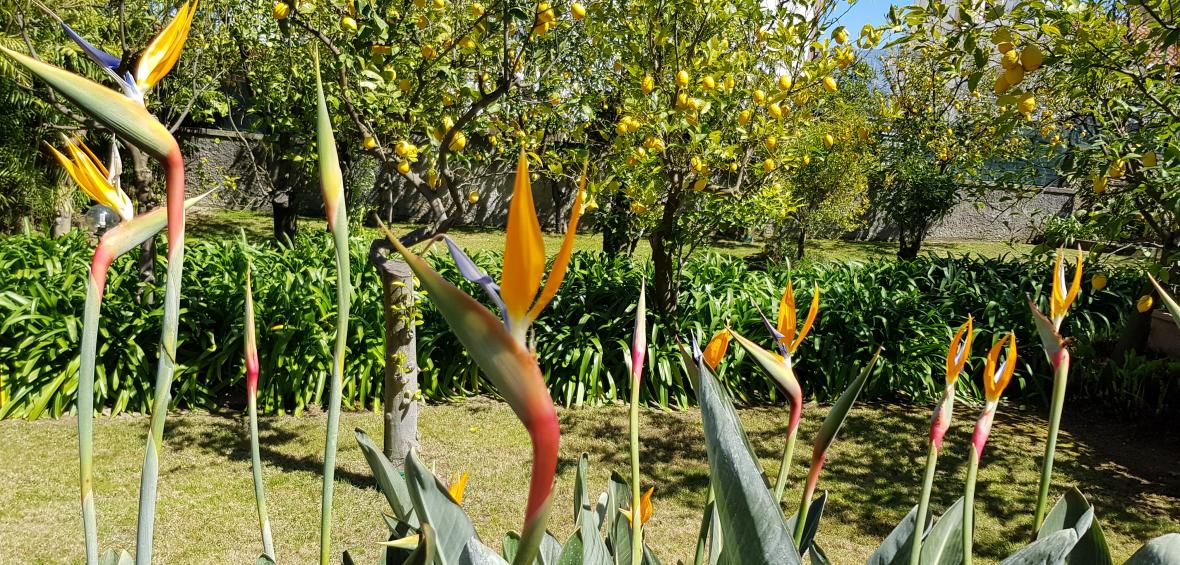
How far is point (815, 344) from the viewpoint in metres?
6.18

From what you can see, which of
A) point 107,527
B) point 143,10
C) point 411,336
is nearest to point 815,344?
point 411,336

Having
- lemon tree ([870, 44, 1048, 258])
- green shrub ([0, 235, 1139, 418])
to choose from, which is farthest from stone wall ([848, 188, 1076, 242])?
green shrub ([0, 235, 1139, 418])

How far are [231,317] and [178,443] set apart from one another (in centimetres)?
103

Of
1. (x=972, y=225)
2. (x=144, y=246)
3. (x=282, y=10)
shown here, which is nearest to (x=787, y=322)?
(x=282, y=10)

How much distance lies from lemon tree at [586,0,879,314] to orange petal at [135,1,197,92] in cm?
300

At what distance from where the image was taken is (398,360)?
4203mm

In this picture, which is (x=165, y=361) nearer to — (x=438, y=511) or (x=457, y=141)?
(x=438, y=511)

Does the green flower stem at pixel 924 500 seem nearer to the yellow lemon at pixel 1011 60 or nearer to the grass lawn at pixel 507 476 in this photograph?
the yellow lemon at pixel 1011 60

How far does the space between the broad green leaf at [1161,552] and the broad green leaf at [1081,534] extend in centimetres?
7

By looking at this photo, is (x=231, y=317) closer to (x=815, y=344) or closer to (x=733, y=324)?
(x=733, y=324)

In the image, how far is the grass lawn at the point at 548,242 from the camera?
42.0 feet

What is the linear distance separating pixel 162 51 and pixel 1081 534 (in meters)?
1.12

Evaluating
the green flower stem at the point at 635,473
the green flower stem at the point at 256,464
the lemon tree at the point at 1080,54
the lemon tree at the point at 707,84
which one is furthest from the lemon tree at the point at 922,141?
the green flower stem at the point at 256,464

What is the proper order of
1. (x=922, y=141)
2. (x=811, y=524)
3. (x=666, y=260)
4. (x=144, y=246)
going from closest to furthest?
(x=811, y=524)
(x=144, y=246)
(x=666, y=260)
(x=922, y=141)
